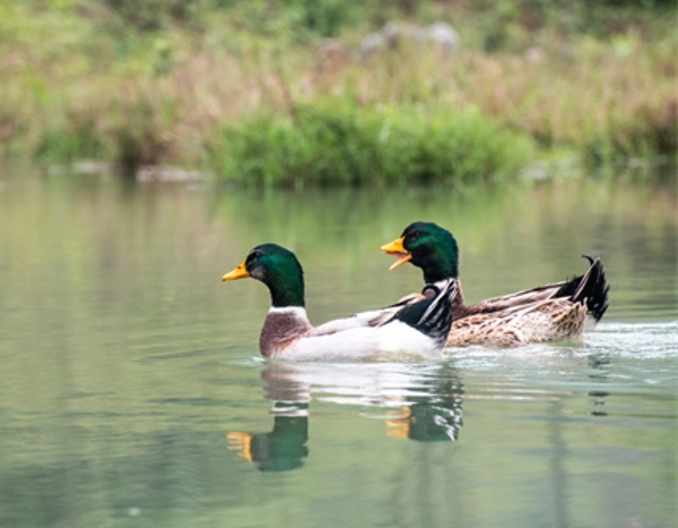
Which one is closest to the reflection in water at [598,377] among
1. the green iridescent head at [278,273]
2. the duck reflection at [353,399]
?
the duck reflection at [353,399]

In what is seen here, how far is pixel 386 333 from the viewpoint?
343 inches

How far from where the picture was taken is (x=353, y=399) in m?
7.81

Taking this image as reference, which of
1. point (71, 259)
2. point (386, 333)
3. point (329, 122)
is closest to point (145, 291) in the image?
point (71, 259)

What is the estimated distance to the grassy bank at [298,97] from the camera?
24234mm

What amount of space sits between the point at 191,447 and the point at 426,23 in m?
43.1

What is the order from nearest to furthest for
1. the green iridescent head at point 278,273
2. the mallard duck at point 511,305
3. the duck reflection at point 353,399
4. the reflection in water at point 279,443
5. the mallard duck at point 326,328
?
1. the reflection in water at point 279,443
2. the duck reflection at point 353,399
3. the mallard duck at point 326,328
4. the green iridescent head at point 278,273
5. the mallard duck at point 511,305

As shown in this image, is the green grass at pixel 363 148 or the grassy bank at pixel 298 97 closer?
the green grass at pixel 363 148

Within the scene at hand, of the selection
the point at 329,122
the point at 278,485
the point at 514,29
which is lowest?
the point at 278,485

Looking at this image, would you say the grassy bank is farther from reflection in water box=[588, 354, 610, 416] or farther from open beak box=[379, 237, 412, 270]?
reflection in water box=[588, 354, 610, 416]

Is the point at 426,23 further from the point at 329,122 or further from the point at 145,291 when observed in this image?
the point at 145,291

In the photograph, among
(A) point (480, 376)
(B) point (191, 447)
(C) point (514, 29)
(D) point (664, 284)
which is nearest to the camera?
(B) point (191, 447)

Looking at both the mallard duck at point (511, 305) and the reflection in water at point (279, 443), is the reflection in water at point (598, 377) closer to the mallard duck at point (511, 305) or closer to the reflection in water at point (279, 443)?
the mallard duck at point (511, 305)

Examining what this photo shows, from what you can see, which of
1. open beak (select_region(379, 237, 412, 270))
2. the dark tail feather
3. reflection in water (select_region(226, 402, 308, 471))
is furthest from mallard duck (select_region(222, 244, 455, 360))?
reflection in water (select_region(226, 402, 308, 471))

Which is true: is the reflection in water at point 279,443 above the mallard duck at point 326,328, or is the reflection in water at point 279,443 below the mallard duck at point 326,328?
below
